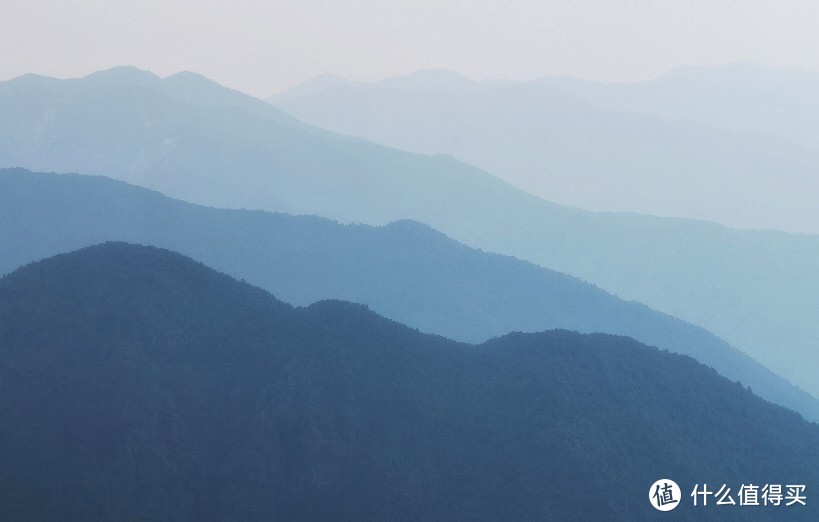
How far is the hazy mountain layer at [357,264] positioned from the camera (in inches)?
3123

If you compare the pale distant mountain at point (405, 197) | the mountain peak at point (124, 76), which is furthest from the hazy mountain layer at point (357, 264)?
the mountain peak at point (124, 76)

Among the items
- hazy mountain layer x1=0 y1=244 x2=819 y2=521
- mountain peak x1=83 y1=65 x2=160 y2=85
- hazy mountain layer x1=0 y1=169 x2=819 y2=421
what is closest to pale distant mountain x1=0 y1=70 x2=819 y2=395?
mountain peak x1=83 y1=65 x2=160 y2=85

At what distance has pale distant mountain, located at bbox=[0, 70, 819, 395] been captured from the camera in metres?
131

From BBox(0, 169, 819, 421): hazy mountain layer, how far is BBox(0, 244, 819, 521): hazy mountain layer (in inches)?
1396

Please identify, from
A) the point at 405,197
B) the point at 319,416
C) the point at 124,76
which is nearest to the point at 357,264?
the point at 319,416

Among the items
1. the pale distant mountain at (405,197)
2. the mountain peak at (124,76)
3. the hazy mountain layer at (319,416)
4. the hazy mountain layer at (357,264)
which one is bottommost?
the hazy mountain layer at (319,416)

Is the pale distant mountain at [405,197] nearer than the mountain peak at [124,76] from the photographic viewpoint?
Yes

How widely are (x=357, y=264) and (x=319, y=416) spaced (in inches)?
2047

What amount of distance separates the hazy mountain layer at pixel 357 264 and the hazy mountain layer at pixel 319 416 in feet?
116

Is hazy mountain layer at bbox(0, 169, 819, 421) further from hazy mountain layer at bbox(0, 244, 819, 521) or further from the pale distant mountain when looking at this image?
the pale distant mountain

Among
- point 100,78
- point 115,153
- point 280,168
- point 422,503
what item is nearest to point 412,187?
point 280,168

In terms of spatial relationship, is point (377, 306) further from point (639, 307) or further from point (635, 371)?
point (635, 371)

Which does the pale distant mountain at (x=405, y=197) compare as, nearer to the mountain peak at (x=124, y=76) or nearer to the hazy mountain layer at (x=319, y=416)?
the mountain peak at (x=124, y=76)

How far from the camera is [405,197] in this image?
159125 millimetres
